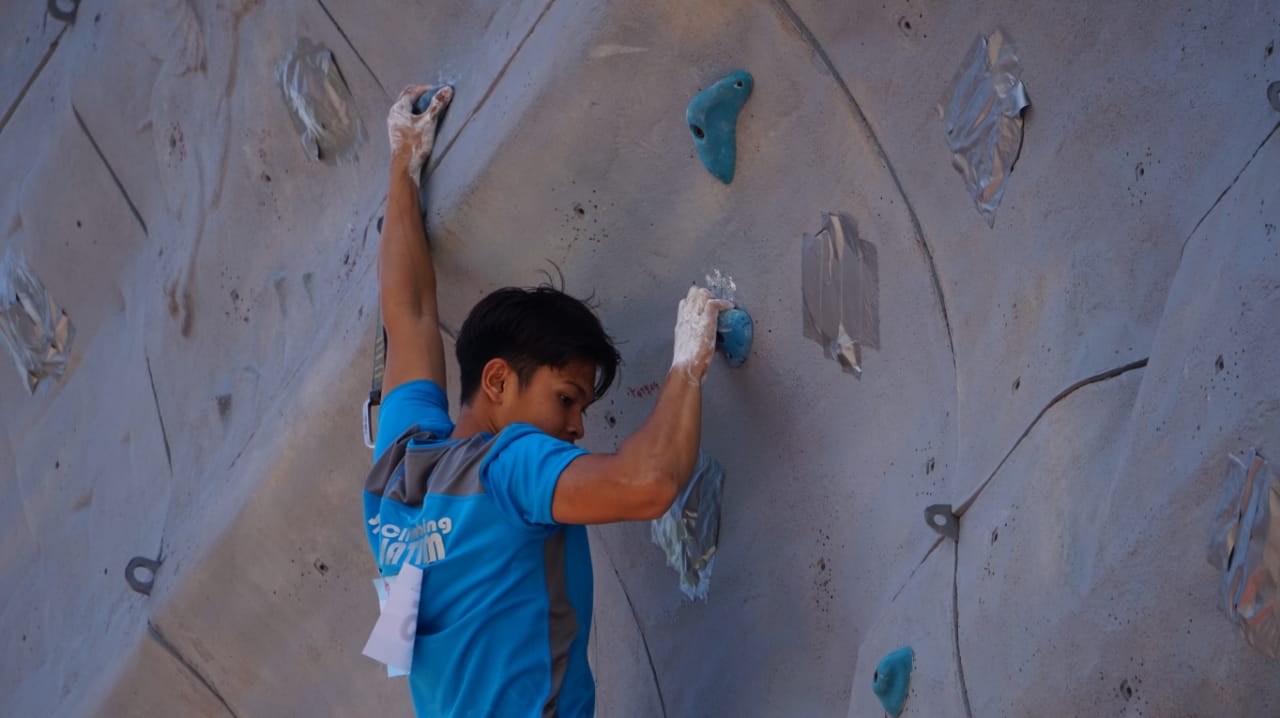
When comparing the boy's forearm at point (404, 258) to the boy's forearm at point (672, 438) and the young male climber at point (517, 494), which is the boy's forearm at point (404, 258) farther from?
the boy's forearm at point (672, 438)

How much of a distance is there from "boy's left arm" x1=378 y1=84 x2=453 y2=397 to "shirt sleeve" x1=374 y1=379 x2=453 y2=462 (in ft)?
0.11

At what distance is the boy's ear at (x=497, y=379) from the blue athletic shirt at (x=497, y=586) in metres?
0.09

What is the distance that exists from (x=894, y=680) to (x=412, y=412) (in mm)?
833

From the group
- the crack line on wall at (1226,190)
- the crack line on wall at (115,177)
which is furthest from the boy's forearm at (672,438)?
the crack line on wall at (115,177)

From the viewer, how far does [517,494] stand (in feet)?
6.43

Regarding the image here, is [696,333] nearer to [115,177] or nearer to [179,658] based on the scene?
[179,658]

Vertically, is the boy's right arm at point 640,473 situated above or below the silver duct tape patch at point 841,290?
below

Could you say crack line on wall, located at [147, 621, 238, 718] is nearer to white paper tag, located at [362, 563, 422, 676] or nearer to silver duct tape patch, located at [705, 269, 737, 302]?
white paper tag, located at [362, 563, 422, 676]

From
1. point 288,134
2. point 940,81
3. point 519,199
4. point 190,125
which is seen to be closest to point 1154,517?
point 940,81

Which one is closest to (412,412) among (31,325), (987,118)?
(987,118)

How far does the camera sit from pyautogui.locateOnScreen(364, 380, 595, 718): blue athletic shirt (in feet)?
6.53

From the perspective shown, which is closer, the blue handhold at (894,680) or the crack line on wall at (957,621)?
the crack line on wall at (957,621)

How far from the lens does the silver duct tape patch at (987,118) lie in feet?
6.29

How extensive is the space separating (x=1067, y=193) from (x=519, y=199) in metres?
1.00
